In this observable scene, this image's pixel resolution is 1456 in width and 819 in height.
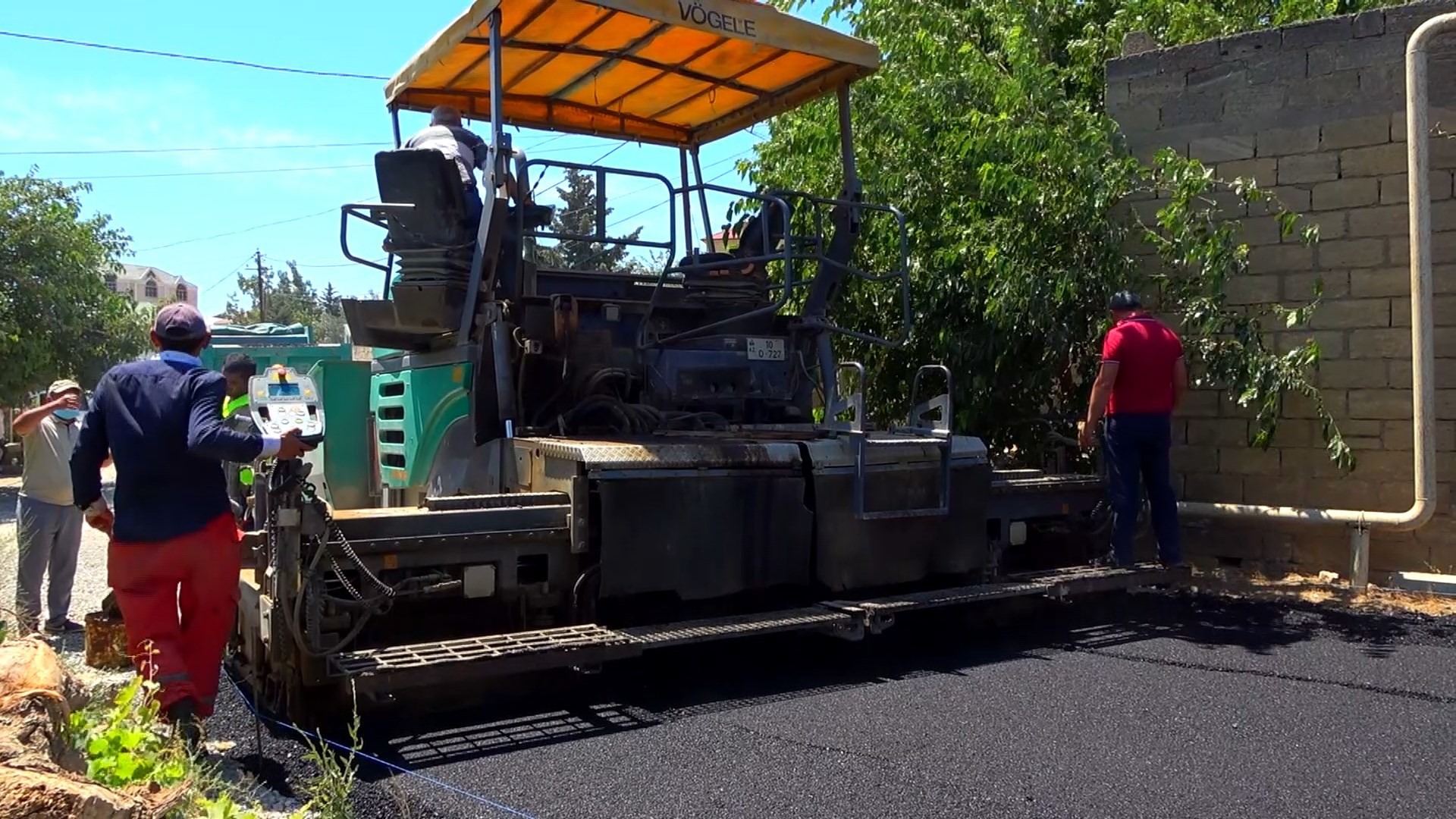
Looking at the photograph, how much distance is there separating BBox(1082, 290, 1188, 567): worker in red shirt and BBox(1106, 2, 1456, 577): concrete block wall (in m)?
1.24

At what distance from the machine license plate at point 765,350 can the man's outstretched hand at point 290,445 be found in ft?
8.45

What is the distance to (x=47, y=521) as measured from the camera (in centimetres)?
627

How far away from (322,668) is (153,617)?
1.80 ft

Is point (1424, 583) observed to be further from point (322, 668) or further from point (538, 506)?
point (322, 668)

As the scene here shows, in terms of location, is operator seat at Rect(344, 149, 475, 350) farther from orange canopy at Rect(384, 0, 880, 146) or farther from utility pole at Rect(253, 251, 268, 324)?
utility pole at Rect(253, 251, 268, 324)

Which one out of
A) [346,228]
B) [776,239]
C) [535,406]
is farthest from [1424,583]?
[346,228]

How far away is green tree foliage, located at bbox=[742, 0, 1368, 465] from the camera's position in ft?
22.4

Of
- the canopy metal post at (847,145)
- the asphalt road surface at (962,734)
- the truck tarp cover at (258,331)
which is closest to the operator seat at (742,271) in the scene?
the canopy metal post at (847,145)

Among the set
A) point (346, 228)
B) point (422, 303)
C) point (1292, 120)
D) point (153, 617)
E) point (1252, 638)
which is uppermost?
point (1292, 120)

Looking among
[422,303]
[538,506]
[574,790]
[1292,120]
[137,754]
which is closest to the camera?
[137,754]

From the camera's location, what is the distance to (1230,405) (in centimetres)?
726

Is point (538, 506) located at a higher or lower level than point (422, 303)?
lower

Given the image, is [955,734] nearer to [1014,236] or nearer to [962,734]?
[962,734]

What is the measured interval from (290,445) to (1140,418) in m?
4.25
